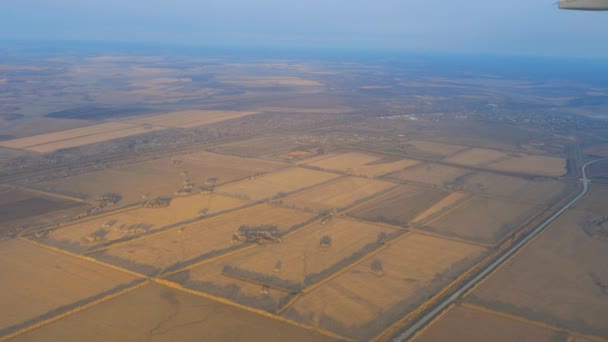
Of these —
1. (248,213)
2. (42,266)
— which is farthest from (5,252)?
(248,213)

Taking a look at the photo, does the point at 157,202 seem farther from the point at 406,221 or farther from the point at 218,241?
the point at 406,221

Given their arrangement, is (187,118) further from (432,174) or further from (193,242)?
(193,242)

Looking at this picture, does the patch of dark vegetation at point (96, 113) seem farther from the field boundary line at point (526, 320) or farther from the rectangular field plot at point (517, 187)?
the field boundary line at point (526, 320)

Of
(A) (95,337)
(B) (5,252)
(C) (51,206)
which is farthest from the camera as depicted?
(C) (51,206)

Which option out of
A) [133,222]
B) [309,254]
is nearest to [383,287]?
[309,254]

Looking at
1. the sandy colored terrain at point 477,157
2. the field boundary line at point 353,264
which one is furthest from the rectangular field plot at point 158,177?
the sandy colored terrain at point 477,157

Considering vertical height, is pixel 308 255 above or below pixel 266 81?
below
